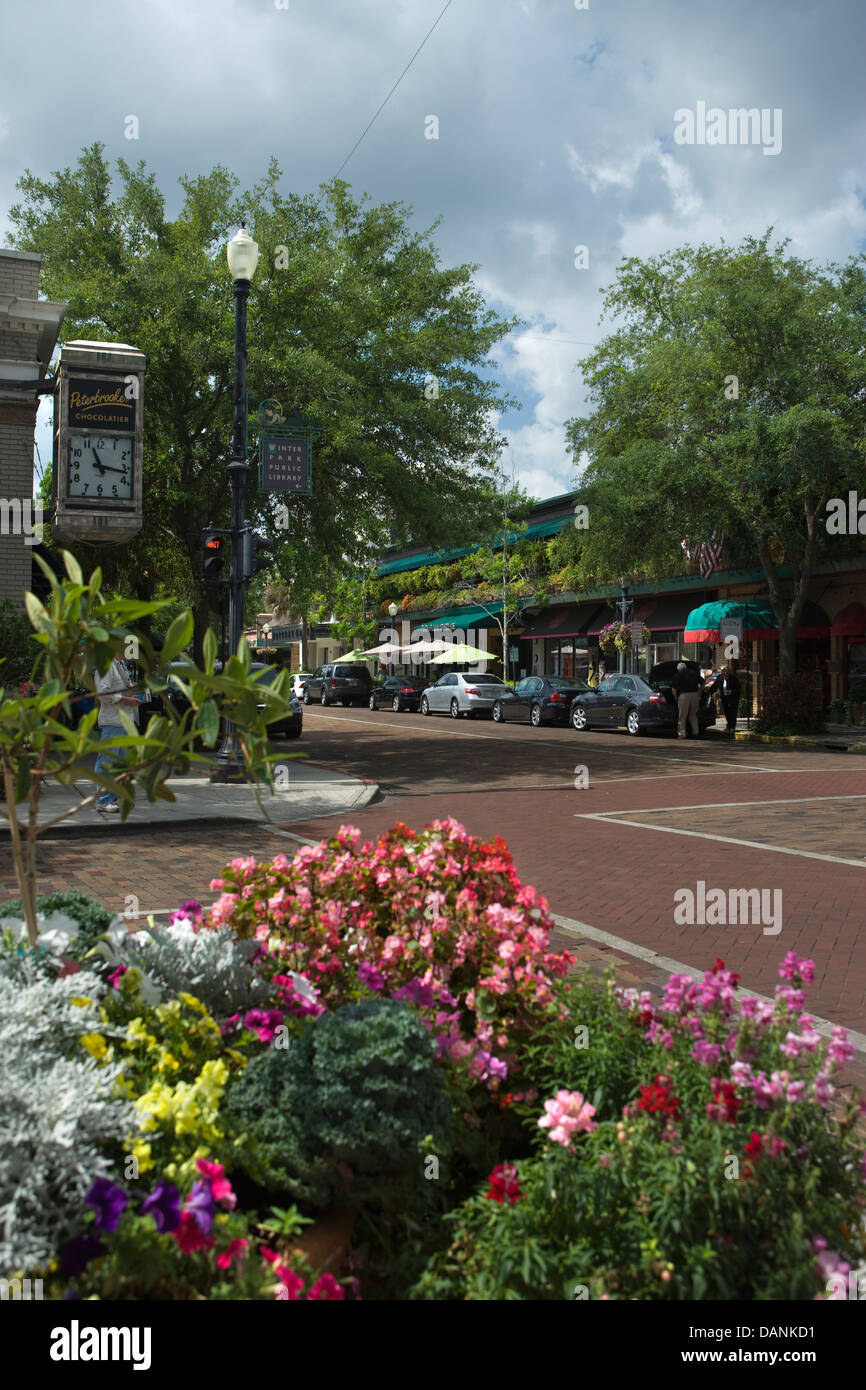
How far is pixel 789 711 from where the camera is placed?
2547cm

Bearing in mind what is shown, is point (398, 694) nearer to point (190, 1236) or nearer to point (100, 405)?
point (100, 405)

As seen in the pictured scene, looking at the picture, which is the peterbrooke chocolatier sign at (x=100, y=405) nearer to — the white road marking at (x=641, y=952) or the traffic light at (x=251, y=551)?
the traffic light at (x=251, y=551)

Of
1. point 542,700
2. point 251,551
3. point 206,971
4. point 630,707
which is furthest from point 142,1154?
point 542,700

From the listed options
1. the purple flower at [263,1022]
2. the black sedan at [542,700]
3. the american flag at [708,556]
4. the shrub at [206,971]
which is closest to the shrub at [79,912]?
the shrub at [206,971]

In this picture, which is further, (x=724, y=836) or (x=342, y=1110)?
(x=724, y=836)

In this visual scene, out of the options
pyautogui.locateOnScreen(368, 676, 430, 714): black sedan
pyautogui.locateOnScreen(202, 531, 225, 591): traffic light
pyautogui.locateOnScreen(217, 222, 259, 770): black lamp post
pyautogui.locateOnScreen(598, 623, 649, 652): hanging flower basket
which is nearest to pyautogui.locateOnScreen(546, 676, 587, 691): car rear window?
pyautogui.locateOnScreen(598, 623, 649, 652): hanging flower basket

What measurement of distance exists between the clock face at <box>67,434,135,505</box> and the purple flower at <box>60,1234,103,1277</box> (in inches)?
556

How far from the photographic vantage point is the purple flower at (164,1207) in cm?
199

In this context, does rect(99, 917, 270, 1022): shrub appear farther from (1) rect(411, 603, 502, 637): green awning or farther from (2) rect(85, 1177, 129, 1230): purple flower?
(1) rect(411, 603, 502, 637): green awning

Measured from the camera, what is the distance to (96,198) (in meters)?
19.5

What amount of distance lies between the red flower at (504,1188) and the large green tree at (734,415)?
73.0 ft

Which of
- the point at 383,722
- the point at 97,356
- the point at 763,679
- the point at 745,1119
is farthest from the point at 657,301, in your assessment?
the point at 745,1119

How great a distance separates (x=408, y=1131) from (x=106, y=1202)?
631 millimetres
